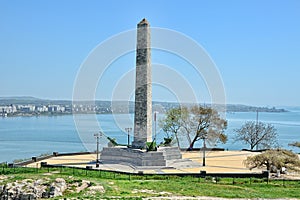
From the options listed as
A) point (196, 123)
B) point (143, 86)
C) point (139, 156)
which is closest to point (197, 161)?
point (139, 156)

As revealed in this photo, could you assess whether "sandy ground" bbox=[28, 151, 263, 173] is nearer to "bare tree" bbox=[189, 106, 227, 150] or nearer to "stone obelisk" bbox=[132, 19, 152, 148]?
"bare tree" bbox=[189, 106, 227, 150]

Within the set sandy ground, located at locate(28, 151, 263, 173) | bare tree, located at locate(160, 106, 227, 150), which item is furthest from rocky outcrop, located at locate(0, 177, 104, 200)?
bare tree, located at locate(160, 106, 227, 150)

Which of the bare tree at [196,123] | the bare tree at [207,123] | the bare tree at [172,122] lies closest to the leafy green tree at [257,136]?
the bare tree at [196,123]

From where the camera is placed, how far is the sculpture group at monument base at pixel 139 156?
90.9 feet

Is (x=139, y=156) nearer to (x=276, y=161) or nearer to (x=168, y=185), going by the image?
(x=168, y=185)

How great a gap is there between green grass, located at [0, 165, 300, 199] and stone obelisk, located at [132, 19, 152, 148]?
20.6ft

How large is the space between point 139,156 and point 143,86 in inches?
200

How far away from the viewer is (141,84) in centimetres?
2906

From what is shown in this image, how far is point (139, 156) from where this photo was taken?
1099 inches

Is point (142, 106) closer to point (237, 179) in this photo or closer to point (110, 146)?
point (110, 146)

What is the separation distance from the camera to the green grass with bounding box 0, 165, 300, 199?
17.2 metres

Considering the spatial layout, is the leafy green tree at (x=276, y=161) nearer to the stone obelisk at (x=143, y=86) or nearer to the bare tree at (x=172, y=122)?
the stone obelisk at (x=143, y=86)

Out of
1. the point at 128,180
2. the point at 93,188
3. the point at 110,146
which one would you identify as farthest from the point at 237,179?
the point at 110,146

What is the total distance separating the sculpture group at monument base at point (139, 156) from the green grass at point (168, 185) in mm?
4557
